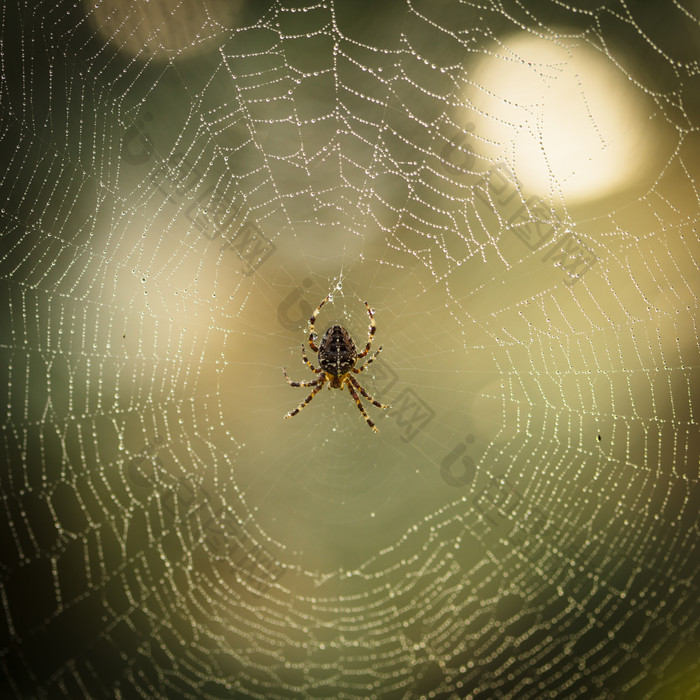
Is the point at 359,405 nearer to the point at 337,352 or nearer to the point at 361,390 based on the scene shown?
the point at 361,390

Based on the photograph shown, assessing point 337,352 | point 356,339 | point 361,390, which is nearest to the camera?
point 337,352

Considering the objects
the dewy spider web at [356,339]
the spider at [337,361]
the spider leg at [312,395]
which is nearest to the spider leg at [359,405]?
Result: the spider at [337,361]

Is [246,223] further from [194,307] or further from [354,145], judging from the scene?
[354,145]

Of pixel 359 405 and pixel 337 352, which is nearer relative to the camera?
pixel 337 352

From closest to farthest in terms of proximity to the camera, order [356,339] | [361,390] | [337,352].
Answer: [337,352] → [361,390] → [356,339]

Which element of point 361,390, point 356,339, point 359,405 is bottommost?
point 359,405

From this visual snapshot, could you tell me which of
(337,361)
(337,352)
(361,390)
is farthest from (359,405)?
(337,352)

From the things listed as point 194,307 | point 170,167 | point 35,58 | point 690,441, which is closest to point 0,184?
point 35,58
